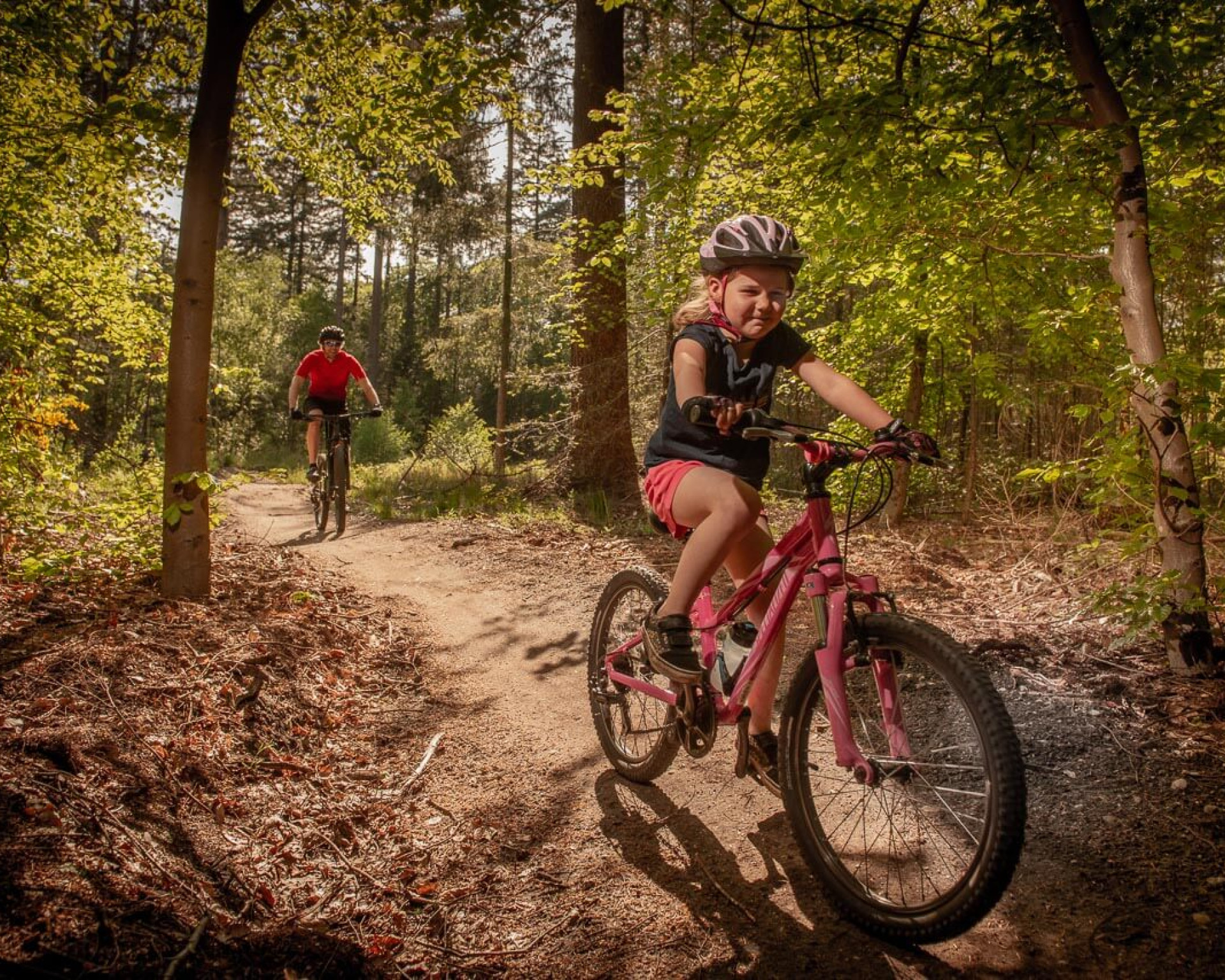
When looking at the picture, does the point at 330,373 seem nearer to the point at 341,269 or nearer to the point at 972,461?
the point at 972,461

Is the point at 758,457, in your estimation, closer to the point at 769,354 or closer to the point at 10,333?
the point at 769,354

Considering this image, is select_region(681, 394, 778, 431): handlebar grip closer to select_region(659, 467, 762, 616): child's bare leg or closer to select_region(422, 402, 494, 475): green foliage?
select_region(659, 467, 762, 616): child's bare leg

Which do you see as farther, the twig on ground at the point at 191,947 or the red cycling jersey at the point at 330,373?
the red cycling jersey at the point at 330,373

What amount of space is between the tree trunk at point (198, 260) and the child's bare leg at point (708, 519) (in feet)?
11.2

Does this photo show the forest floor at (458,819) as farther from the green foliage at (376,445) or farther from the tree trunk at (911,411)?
the green foliage at (376,445)

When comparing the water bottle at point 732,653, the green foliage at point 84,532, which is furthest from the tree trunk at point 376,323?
the water bottle at point 732,653

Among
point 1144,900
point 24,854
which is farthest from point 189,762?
point 1144,900

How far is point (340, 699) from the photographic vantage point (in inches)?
167

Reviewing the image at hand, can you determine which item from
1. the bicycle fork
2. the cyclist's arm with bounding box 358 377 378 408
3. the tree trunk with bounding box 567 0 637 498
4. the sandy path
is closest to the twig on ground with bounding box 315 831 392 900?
the sandy path

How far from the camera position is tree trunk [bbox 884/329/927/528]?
8.69 meters

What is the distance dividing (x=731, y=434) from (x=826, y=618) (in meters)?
0.76

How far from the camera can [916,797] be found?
2.28m

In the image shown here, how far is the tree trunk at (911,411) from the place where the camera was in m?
8.69

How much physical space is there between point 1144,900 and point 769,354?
238 centimetres
